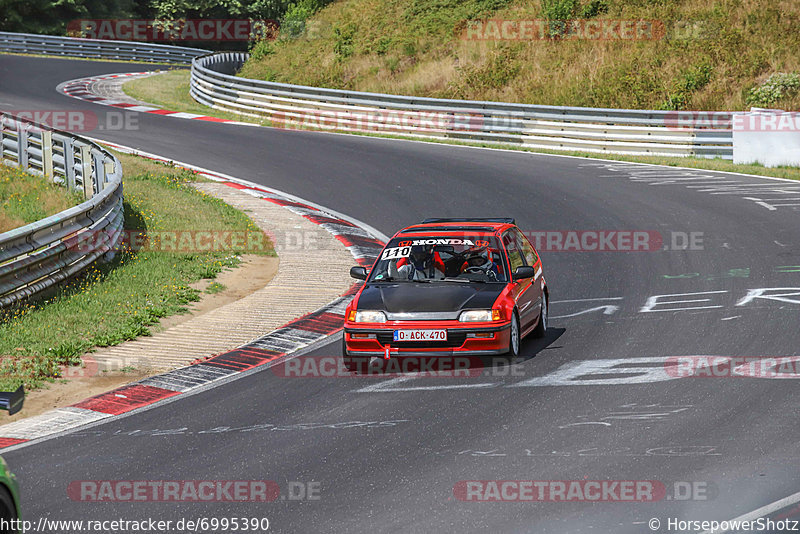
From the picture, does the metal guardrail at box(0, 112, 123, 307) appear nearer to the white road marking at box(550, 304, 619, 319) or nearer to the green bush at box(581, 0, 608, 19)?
the white road marking at box(550, 304, 619, 319)

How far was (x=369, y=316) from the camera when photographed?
35.1 ft

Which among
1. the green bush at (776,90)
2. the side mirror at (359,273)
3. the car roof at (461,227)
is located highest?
the green bush at (776,90)

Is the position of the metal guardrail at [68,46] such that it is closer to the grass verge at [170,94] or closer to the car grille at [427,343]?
the grass verge at [170,94]

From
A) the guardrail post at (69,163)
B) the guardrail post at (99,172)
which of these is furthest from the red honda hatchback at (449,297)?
the guardrail post at (69,163)

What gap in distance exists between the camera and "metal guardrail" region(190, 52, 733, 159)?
25078 millimetres

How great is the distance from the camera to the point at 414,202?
20719 millimetres

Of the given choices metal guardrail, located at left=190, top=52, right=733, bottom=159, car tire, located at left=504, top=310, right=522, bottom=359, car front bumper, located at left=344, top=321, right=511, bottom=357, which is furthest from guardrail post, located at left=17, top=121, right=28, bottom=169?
car tire, located at left=504, top=310, right=522, bottom=359

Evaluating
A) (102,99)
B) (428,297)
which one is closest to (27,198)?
(428,297)

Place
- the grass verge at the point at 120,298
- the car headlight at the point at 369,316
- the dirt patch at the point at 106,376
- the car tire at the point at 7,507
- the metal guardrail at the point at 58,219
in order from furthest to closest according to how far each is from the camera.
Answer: the metal guardrail at the point at 58,219 < the grass verge at the point at 120,298 < the car headlight at the point at 369,316 < the dirt patch at the point at 106,376 < the car tire at the point at 7,507

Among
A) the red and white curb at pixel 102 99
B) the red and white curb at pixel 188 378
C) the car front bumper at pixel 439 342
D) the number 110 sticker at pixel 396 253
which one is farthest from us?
the red and white curb at pixel 102 99

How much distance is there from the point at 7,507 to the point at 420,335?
5.52 metres

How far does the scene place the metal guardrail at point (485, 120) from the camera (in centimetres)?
2508

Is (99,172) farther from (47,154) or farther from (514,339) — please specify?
(514,339)

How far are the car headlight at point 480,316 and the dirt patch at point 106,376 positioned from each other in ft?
11.2
